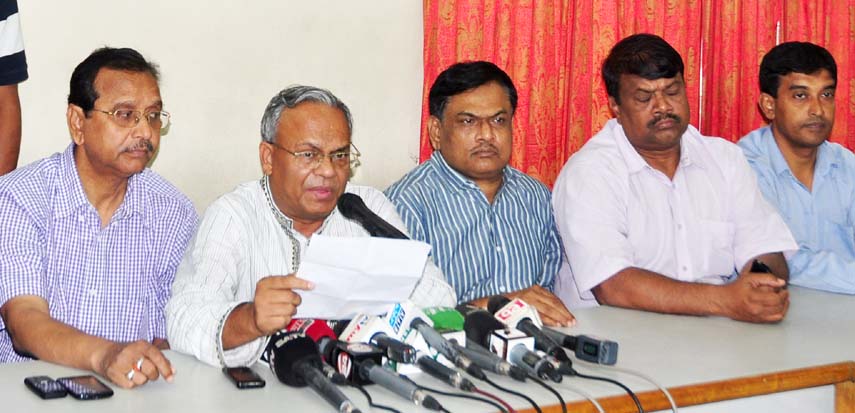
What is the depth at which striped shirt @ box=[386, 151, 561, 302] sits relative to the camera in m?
3.22

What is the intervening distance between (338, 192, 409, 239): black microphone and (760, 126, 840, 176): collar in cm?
202

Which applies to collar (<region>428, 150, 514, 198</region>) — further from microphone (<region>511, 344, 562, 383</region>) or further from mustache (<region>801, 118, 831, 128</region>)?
microphone (<region>511, 344, 562, 383</region>)

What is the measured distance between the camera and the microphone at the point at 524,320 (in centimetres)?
202

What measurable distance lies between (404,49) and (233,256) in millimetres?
1748

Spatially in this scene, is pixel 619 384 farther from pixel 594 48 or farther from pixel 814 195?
pixel 594 48

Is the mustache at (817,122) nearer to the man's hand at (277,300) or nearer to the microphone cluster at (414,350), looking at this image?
the microphone cluster at (414,350)

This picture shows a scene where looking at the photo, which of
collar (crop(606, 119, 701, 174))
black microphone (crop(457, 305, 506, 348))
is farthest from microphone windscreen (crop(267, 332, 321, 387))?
collar (crop(606, 119, 701, 174))

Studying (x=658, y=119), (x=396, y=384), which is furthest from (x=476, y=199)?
(x=396, y=384)

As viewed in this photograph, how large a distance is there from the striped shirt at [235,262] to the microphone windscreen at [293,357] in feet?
0.47

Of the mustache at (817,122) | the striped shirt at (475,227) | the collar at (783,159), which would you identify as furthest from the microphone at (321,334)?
the mustache at (817,122)

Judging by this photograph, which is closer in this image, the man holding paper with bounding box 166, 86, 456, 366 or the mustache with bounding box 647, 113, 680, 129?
the man holding paper with bounding box 166, 86, 456, 366

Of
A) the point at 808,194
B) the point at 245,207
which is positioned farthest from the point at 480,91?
the point at 808,194

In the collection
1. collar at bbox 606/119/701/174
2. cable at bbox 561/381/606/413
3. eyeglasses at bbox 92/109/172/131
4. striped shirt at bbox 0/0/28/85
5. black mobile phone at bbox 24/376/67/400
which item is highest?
striped shirt at bbox 0/0/28/85

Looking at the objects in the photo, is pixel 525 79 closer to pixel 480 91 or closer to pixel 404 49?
pixel 404 49
